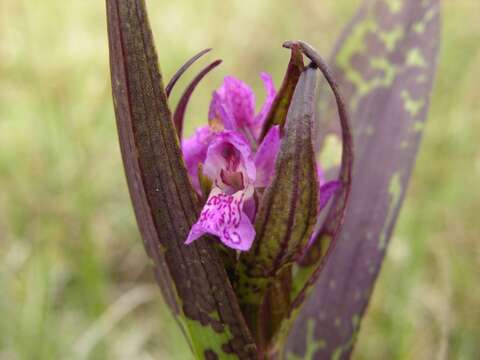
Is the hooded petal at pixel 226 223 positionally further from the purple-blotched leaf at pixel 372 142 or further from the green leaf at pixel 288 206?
the purple-blotched leaf at pixel 372 142

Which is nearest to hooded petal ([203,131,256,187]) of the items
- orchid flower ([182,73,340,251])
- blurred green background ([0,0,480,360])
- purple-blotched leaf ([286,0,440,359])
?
orchid flower ([182,73,340,251])

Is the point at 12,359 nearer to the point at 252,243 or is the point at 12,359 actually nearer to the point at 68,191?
the point at 68,191

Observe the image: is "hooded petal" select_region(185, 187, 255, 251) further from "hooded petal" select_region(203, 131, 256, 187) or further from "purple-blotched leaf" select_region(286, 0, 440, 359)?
"purple-blotched leaf" select_region(286, 0, 440, 359)

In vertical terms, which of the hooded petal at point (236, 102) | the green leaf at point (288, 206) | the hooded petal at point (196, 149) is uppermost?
the hooded petal at point (236, 102)

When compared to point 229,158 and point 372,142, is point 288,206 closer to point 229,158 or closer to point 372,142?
point 229,158

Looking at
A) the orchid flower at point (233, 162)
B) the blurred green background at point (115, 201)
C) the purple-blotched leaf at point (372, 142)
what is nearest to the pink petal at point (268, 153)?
the orchid flower at point (233, 162)

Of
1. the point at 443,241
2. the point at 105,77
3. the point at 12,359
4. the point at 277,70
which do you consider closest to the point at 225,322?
the point at 12,359
